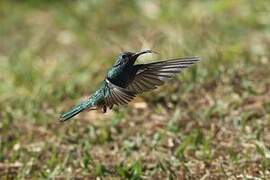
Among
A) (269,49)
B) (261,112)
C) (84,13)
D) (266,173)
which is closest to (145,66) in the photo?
(266,173)

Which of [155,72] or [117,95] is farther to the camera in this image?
[155,72]

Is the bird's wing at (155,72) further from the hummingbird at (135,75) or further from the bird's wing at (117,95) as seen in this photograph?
the bird's wing at (117,95)

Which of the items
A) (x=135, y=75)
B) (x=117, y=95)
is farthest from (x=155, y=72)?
(x=117, y=95)

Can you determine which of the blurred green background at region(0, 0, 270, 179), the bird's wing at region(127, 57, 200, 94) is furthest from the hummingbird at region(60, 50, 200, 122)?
the blurred green background at region(0, 0, 270, 179)

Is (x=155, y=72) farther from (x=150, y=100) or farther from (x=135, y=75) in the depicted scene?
(x=150, y=100)

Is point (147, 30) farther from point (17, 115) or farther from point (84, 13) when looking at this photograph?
point (17, 115)

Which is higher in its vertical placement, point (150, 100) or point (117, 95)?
point (150, 100)
